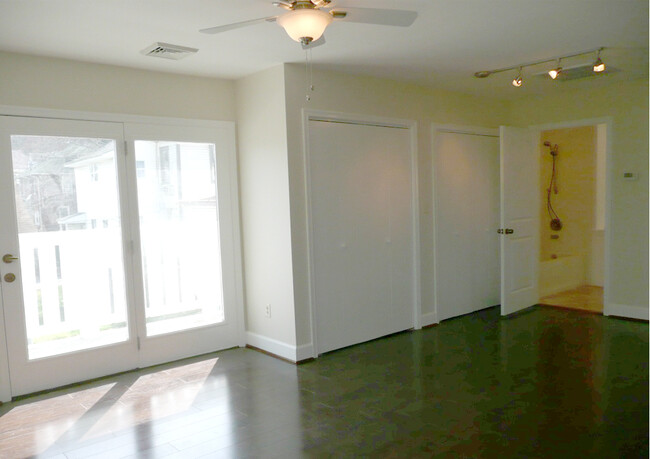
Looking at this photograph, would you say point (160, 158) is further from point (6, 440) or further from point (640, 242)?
point (640, 242)

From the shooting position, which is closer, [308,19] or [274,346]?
[308,19]

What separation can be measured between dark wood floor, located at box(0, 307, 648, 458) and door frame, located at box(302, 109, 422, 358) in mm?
476

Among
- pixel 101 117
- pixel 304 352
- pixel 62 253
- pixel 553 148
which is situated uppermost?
pixel 101 117

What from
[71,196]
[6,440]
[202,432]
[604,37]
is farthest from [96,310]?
[604,37]

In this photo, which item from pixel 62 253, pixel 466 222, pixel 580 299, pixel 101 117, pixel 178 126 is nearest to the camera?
pixel 62 253

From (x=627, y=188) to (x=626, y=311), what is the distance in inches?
50.9

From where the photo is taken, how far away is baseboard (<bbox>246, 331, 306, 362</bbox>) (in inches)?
164

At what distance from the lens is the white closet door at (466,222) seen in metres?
5.28

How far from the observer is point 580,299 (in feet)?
20.4

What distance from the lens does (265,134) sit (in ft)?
14.1

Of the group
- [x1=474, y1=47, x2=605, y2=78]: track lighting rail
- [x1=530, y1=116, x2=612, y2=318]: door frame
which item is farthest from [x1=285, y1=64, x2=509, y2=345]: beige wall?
[x1=530, y1=116, x2=612, y2=318]: door frame

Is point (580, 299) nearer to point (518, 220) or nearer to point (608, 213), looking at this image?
point (608, 213)

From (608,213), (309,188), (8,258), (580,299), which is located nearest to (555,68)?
(608,213)

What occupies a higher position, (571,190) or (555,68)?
(555,68)
